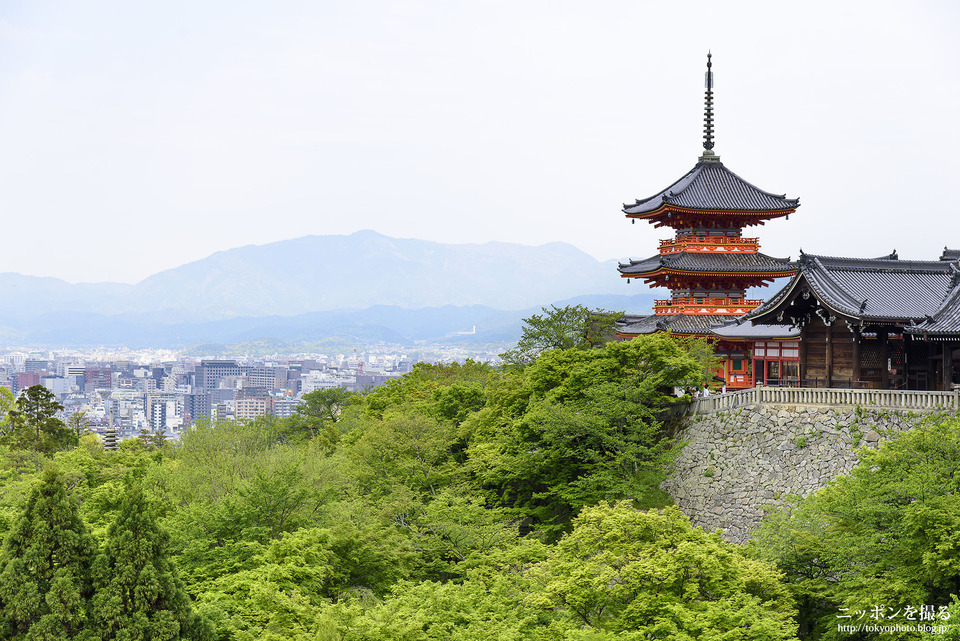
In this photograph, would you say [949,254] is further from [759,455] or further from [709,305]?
[759,455]

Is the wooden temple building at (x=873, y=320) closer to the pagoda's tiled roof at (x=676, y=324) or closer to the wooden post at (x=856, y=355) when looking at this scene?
the wooden post at (x=856, y=355)

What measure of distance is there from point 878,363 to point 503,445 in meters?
11.4

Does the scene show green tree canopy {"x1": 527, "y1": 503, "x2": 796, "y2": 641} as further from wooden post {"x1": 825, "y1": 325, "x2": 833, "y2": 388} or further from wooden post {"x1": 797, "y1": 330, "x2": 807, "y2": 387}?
wooden post {"x1": 797, "y1": 330, "x2": 807, "y2": 387}

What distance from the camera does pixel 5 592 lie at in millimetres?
17750

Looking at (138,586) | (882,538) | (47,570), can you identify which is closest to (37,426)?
(47,570)

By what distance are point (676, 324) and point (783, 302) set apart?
957 centimetres

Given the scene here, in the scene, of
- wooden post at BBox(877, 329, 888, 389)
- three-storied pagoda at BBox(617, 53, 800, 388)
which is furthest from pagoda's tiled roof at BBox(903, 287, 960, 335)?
three-storied pagoda at BBox(617, 53, 800, 388)

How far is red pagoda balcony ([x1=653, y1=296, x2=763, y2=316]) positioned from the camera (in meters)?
38.7

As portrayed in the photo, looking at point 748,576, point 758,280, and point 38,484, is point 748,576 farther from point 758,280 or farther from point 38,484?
point 758,280

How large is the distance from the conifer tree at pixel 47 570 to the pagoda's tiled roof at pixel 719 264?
2529 cm

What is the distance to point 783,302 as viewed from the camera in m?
28.2

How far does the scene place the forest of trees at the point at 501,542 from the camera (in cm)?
1730

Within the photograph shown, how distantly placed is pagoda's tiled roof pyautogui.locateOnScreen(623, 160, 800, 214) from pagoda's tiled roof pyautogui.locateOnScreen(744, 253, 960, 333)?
387 inches

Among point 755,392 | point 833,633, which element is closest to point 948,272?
point 755,392
